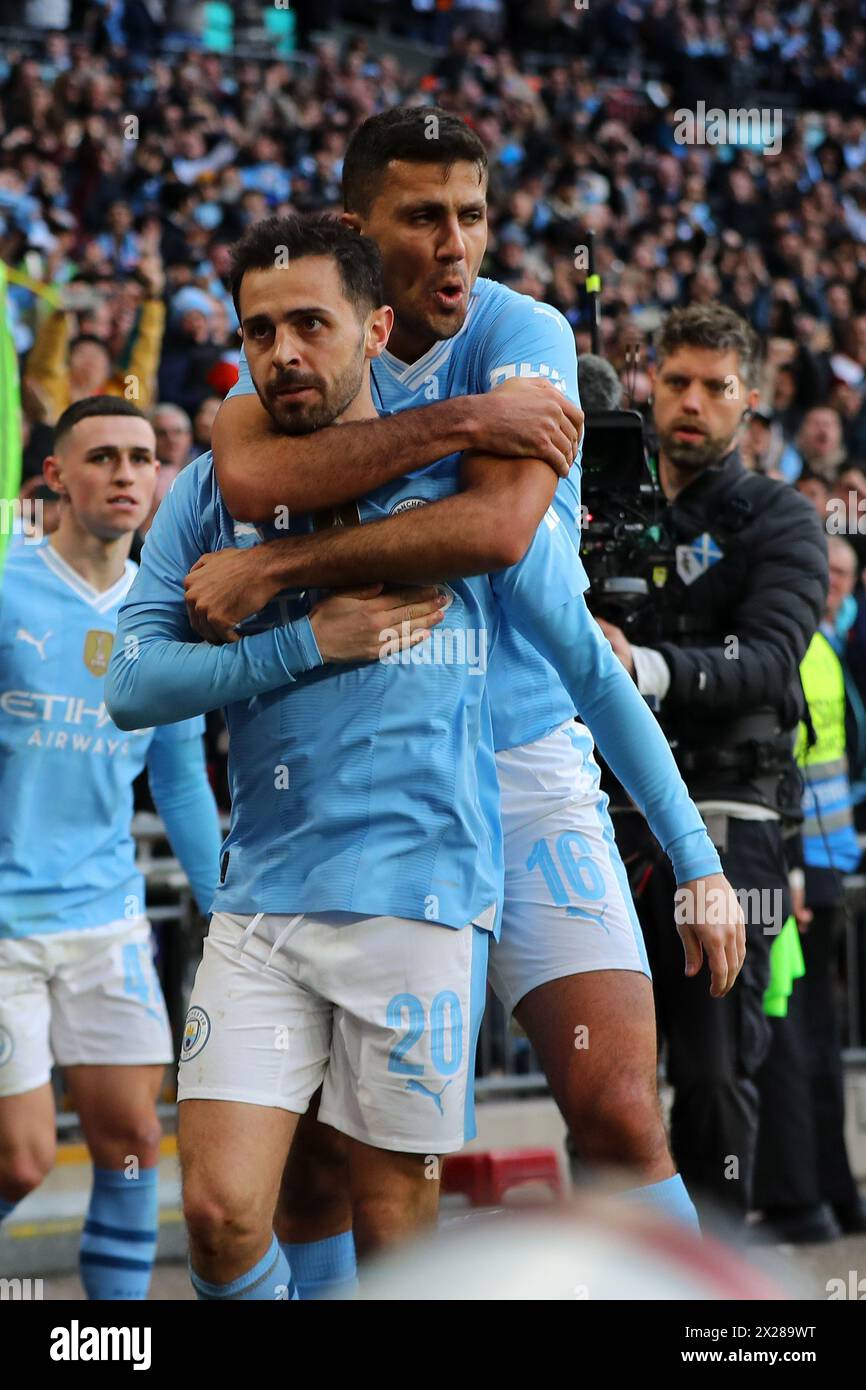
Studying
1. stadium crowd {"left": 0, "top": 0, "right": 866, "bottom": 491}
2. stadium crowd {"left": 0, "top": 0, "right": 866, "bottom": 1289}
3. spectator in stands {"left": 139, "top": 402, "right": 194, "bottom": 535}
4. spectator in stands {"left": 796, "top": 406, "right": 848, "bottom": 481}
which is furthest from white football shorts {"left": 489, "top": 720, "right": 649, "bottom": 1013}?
spectator in stands {"left": 796, "top": 406, "right": 848, "bottom": 481}

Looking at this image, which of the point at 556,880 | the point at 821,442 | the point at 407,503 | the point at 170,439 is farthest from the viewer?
the point at 821,442

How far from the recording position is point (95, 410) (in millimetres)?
4793

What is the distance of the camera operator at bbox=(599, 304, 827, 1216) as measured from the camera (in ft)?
14.6

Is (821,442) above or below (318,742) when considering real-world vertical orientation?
above

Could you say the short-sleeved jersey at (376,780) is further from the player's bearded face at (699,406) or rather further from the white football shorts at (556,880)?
the player's bearded face at (699,406)

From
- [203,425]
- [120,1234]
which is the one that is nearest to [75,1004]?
[120,1234]

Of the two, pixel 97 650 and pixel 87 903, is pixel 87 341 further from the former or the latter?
pixel 87 903

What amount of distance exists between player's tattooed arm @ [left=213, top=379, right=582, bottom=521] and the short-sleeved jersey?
11cm

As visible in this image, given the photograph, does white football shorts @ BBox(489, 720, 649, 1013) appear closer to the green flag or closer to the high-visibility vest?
the green flag

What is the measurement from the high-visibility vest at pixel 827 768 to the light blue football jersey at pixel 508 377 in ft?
9.20

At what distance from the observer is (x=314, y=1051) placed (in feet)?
9.35

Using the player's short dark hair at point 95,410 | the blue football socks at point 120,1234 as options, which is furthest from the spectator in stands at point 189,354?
the blue football socks at point 120,1234

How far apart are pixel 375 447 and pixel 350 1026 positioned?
2.87ft
